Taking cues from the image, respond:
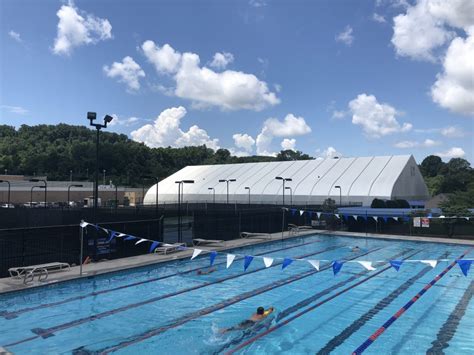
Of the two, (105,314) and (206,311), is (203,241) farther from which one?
(105,314)

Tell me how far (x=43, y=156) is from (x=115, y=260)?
104128 mm

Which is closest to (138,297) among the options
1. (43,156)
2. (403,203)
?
(403,203)

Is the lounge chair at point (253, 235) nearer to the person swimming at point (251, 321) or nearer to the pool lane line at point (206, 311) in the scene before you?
the pool lane line at point (206, 311)

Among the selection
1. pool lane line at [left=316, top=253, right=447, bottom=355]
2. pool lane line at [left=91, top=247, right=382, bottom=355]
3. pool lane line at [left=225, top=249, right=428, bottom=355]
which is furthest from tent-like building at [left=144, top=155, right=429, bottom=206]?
pool lane line at [left=91, top=247, right=382, bottom=355]

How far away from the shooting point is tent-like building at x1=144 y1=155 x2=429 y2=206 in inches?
1903

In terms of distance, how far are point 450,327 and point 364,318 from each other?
7.12ft

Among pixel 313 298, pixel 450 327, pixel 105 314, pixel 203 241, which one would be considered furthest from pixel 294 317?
pixel 203 241

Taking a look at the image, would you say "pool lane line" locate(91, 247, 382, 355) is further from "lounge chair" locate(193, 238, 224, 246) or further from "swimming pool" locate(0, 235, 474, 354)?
"lounge chair" locate(193, 238, 224, 246)

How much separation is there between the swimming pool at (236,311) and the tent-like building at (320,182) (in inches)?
1254

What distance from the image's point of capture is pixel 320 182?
53.3 meters

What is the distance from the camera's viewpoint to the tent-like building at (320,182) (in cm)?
4834

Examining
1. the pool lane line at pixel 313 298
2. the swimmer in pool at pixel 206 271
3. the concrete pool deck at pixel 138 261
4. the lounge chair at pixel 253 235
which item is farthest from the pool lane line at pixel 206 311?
the lounge chair at pixel 253 235

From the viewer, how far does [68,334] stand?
30.7 feet

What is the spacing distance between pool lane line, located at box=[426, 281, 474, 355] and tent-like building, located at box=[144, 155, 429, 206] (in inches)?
1380
